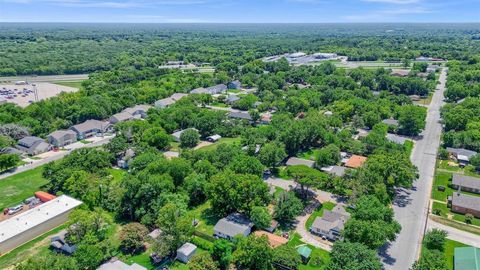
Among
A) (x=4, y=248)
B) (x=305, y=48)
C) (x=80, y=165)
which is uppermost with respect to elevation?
(x=305, y=48)

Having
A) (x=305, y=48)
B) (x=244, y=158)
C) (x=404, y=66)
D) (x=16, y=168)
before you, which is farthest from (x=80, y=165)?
(x=305, y=48)

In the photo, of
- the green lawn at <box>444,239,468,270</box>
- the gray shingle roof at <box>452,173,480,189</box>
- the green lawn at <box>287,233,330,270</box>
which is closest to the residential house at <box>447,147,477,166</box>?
the gray shingle roof at <box>452,173,480,189</box>

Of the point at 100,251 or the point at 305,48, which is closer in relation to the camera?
the point at 100,251

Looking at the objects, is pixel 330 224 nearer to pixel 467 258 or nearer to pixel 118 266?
pixel 467 258

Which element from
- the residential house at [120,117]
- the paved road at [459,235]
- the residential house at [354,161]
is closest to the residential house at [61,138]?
the residential house at [120,117]

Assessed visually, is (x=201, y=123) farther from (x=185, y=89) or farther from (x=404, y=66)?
(x=404, y=66)

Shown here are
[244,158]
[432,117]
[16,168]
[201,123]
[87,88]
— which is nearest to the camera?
[244,158]

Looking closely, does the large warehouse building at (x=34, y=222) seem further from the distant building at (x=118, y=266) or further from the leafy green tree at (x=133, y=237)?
the distant building at (x=118, y=266)
